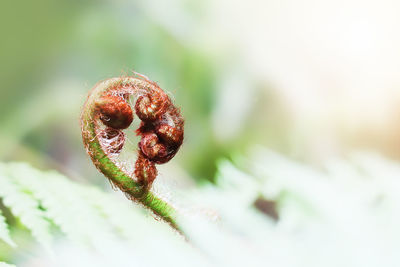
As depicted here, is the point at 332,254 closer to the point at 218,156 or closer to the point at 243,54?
the point at 218,156

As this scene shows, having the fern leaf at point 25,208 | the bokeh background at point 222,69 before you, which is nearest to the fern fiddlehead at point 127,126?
the fern leaf at point 25,208

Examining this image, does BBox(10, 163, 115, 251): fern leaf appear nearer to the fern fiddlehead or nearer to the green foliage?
the green foliage

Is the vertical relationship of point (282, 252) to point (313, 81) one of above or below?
below

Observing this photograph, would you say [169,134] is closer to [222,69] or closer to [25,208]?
[25,208]

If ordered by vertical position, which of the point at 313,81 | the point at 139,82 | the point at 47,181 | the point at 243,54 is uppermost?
the point at 313,81

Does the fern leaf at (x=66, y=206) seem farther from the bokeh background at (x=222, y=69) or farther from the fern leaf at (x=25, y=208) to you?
the bokeh background at (x=222, y=69)

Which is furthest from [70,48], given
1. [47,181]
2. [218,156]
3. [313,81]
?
[47,181]

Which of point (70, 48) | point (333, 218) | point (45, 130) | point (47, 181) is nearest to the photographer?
point (47, 181)
